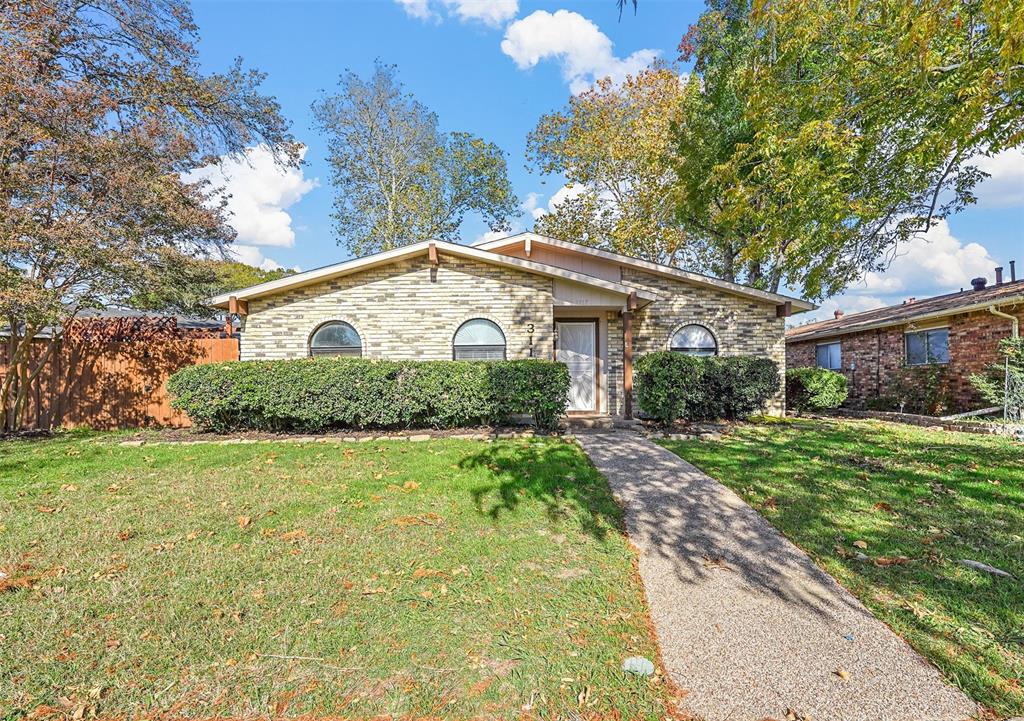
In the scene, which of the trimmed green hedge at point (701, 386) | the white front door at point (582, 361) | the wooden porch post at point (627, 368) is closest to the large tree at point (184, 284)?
the white front door at point (582, 361)

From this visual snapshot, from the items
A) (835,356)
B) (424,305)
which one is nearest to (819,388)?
(835,356)

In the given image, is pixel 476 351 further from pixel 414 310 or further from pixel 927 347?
pixel 927 347

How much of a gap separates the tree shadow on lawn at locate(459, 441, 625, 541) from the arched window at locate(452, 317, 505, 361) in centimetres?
350

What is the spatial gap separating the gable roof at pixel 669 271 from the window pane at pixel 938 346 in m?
3.80

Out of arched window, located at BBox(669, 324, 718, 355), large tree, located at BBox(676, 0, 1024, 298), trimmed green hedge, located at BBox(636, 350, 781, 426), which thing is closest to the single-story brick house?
trimmed green hedge, located at BBox(636, 350, 781, 426)

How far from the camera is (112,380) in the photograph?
34.6 feet

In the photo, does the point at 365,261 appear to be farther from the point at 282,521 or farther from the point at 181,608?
the point at 181,608

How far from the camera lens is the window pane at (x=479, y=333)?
10.4 m

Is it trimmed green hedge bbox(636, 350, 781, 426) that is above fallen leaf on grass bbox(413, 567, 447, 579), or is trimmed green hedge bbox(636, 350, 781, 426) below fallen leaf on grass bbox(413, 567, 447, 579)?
above

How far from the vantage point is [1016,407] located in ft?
33.4

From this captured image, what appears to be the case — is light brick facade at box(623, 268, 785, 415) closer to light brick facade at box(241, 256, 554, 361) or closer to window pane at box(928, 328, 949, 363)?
light brick facade at box(241, 256, 554, 361)

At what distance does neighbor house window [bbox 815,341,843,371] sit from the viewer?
16609 mm

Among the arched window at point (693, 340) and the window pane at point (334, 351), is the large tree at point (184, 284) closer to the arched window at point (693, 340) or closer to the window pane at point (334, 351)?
the window pane at point (334, 351)

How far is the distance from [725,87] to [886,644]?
672 inches
